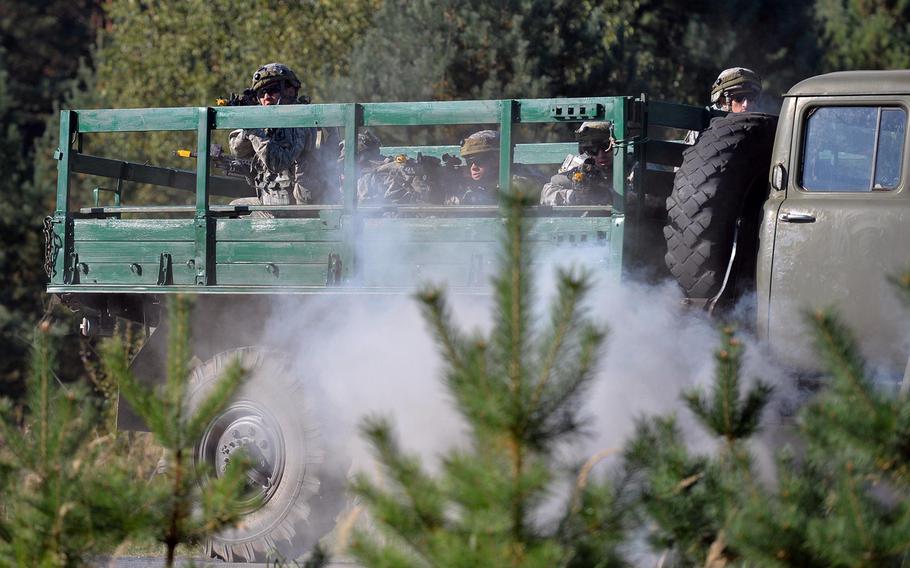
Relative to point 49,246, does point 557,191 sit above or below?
above

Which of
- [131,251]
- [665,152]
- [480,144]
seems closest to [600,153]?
[665,152]

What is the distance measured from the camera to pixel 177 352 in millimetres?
3760

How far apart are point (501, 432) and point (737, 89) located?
6169mm

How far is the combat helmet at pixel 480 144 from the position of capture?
8.88 m

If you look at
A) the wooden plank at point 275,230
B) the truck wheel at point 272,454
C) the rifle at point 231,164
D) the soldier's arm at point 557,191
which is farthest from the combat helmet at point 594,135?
the rifle at point 231,164

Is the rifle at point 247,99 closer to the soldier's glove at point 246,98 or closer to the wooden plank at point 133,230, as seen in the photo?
the soldier's glove at point 246,98

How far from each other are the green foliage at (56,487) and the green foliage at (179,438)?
9 cm

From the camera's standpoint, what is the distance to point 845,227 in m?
6.70

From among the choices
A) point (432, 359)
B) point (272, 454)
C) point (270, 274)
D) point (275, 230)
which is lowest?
point (272, 454)

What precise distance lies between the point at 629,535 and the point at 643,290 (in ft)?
12.2

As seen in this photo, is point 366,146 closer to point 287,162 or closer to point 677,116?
point 287,162

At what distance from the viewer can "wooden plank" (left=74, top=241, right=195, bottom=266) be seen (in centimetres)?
799

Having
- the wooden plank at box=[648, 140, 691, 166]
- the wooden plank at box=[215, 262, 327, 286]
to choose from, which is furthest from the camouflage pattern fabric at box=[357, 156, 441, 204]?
the wooden plank at box=[648, 140, 691, 166]

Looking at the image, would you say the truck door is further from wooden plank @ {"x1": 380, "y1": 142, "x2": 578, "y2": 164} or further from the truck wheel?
the truck wheel
